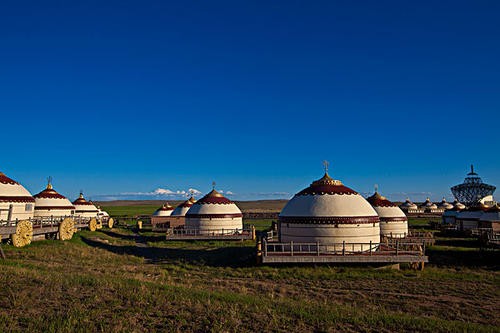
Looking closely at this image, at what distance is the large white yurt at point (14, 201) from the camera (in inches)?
1257

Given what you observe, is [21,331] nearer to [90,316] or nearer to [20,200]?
[90,316]

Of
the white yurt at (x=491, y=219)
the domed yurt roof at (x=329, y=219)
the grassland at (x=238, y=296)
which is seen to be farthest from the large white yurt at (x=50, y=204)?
the white yurt at (x=491, y=219)

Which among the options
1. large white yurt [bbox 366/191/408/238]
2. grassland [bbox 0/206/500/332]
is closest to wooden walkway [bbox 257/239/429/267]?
grassland [bbox 0/206/500/332]

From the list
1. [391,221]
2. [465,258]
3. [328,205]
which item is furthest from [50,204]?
[465,258]

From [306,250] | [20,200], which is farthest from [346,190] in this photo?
[20,200]

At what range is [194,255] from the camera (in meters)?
30.5

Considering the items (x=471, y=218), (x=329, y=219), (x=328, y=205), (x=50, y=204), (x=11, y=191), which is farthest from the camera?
(x=471, y=218)

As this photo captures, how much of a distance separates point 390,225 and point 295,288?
25767 mm

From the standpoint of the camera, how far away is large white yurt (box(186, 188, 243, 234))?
4312 centimetres

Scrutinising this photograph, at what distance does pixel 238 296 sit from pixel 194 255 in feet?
53.6

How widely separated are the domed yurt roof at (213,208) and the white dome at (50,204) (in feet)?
59.4

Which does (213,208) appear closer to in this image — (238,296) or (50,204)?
(50,204)

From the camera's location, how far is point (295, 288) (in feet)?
Answer: 61.6

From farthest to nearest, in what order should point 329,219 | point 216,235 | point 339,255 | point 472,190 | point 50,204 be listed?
point 472,190, point 50,204, point 216,235, point 329,219, point 339,255
